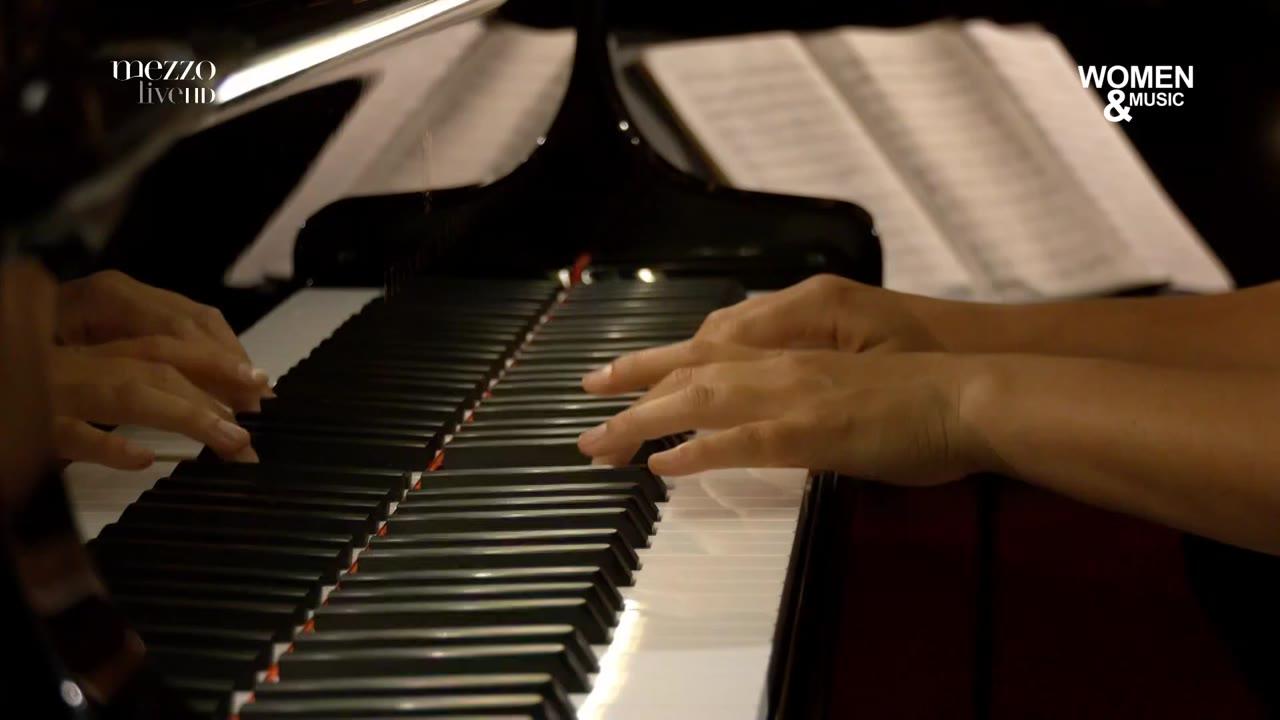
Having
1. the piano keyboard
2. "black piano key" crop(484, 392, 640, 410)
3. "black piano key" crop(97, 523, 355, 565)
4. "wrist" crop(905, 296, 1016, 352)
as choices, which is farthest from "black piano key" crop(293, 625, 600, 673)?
"wrist" crop(905, 296, 1016, 352)

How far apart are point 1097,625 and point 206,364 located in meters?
1.28

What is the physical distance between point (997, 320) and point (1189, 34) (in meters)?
1.14

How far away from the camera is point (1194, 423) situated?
1146mm

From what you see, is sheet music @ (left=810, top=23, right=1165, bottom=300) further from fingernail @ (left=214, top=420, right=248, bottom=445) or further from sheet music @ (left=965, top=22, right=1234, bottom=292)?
fingernail @ (left=214, top=420, right=248, bottom=445)

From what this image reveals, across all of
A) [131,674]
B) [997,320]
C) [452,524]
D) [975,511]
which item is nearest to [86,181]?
[131,674]

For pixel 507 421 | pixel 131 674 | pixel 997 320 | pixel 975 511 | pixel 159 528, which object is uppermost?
pixel 131 674

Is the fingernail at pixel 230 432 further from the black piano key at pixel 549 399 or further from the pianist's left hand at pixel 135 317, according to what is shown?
the black piano key at pixel 549 399

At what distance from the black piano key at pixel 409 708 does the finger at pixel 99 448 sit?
186 millimetres

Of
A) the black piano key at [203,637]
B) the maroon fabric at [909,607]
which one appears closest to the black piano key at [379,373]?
the black piano key at [203,637]

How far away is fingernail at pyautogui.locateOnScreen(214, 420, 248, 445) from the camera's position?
38.8 inches

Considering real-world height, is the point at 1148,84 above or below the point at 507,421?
below

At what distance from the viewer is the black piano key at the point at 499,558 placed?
3.05 ft

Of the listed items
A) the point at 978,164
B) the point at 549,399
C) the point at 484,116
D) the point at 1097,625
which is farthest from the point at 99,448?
the point at 978,164

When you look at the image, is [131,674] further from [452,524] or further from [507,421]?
[507,421]
